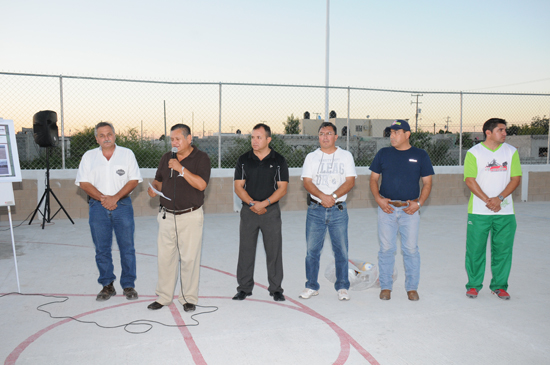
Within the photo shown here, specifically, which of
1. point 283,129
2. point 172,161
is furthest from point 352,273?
point 283,129

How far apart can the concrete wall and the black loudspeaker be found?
1.16m

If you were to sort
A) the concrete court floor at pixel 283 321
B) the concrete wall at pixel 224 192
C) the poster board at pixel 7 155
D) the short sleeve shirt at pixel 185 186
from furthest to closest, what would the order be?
the concrete wall at pixel 224 192 < the poster board at pixel 7 155 < the short sleeve shirt at pixel 185 186 < the concrete court floor at pixel 283 321

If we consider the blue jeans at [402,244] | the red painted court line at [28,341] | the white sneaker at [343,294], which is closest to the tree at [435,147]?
the blue jeans at [402,244]

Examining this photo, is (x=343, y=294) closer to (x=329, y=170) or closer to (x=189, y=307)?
(x=329, y=170)

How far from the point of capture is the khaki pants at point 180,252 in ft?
14.3

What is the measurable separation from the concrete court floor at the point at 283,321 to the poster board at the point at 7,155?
130cm

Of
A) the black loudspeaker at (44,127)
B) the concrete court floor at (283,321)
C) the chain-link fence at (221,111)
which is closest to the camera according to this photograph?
the concrete court floor at (283,321)

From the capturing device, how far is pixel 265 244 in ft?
15.5

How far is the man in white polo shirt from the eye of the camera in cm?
470

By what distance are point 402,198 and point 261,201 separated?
4.92 ft

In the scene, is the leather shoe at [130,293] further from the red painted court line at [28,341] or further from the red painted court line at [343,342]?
the red painted court line at [343,342]

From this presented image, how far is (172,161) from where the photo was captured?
404 cm

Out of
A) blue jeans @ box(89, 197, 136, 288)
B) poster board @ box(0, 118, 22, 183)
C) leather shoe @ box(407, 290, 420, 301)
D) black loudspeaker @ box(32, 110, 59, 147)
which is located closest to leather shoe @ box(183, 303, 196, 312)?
blue jeans @ box(89, 197, 136, 288)

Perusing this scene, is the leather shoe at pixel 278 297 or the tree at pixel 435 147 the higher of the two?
the tree at pixel 435 147
